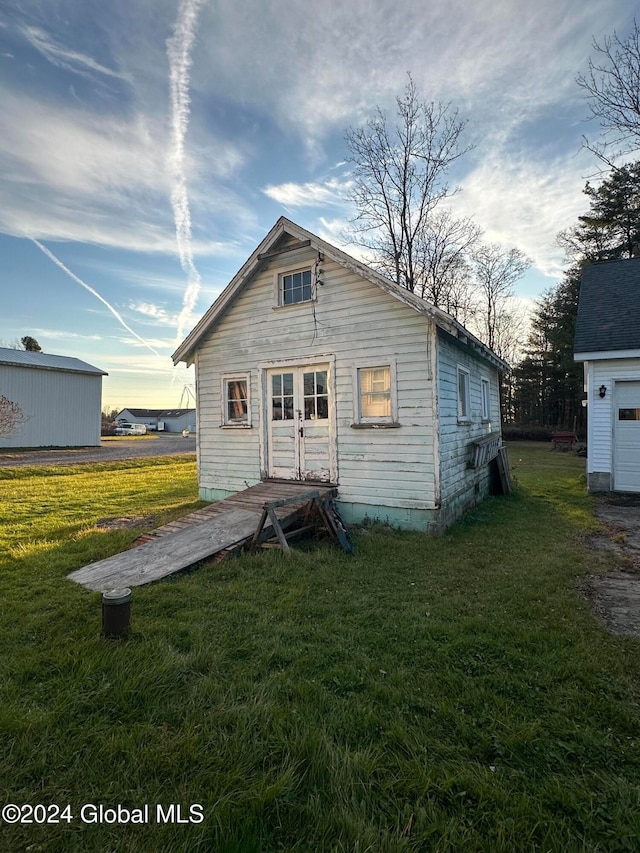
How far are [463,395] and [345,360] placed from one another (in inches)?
127

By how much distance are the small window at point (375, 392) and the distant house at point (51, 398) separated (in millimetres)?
21674

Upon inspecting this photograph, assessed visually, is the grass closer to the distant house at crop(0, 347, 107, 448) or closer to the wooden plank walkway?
the wooden plank walkway

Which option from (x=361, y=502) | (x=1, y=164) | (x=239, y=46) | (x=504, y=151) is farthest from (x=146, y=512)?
(x=504, y=151)

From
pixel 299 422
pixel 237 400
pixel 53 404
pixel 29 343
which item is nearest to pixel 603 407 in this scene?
pixel 299 422

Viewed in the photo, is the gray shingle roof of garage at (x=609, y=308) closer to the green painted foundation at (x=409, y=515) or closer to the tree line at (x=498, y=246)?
the tree line at (x=498, y=246)

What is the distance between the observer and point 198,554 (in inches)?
219

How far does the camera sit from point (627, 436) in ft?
33.0

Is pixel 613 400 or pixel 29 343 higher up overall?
pixel 29 343

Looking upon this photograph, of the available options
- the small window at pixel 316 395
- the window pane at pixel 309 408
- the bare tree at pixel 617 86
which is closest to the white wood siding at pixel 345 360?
the small window at pixel 316 395

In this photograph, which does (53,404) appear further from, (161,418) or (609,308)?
(161,418)

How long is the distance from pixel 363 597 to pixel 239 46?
11.0 m

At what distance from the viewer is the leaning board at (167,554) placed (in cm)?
494

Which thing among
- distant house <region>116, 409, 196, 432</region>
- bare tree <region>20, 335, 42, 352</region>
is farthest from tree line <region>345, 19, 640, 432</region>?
distant house <region>116, 409, 196, 432</region>

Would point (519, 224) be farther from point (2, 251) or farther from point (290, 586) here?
point (2, 251)
